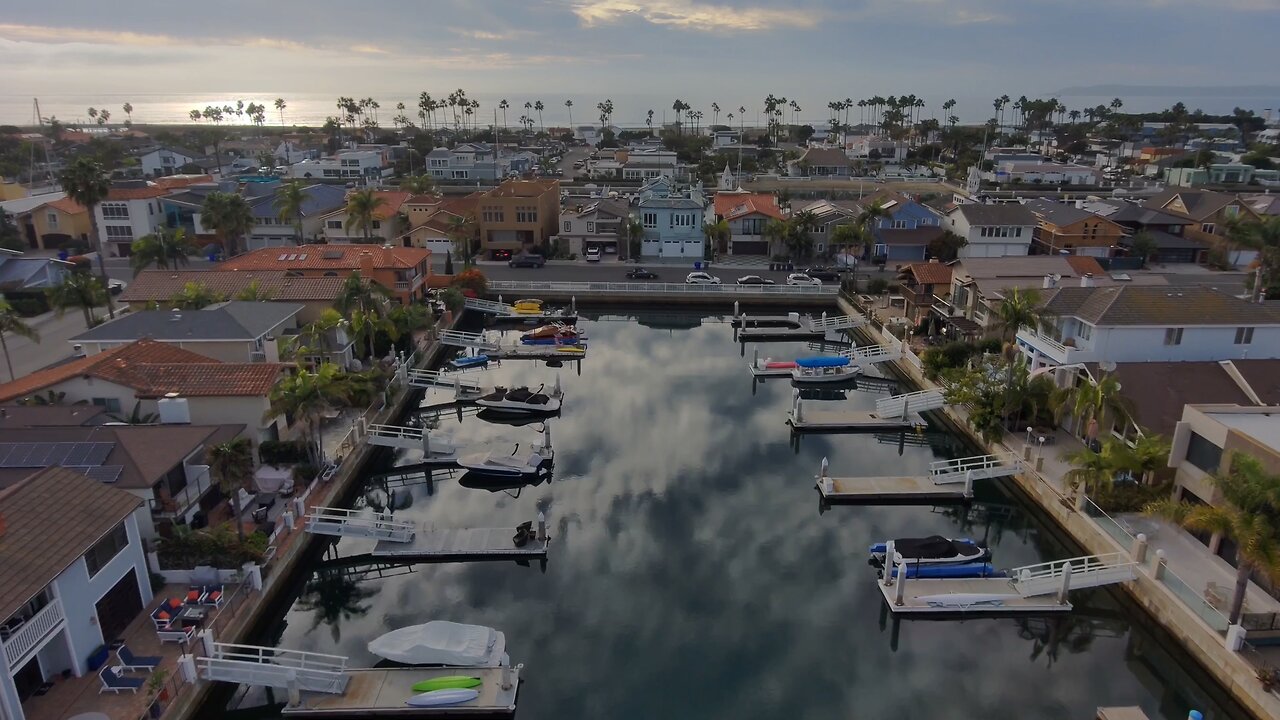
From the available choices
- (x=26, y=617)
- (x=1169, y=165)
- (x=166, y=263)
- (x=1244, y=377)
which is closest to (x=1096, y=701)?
(x=1244, y=377)

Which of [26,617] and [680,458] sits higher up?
[26,617]

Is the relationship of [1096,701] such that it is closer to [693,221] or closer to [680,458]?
[680,458]

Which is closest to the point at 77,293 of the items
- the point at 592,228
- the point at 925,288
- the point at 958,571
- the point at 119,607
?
the point at 119,607

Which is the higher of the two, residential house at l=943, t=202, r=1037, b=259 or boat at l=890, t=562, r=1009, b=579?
residential house at l=943, t=202, r=1037, b=259

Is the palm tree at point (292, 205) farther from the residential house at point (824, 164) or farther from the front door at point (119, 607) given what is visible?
the residential house at point (824, 164)

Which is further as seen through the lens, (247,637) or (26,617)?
(247,637)

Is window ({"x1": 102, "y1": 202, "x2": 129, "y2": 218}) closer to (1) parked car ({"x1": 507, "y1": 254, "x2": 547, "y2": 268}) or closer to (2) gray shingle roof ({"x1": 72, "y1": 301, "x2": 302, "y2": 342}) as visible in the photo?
(1) parked car ({"x1": 507, "y1": 254, "x2": 547, "y2": 268})

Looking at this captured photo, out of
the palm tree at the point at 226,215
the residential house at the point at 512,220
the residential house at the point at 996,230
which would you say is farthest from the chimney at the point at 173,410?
the residential house at the point at 996,230

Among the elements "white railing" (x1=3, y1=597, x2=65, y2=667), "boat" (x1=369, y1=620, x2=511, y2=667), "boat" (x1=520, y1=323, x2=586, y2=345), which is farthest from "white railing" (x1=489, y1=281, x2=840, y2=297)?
"white railing" (x1=3, y1=597, x2=65, y2=667)
